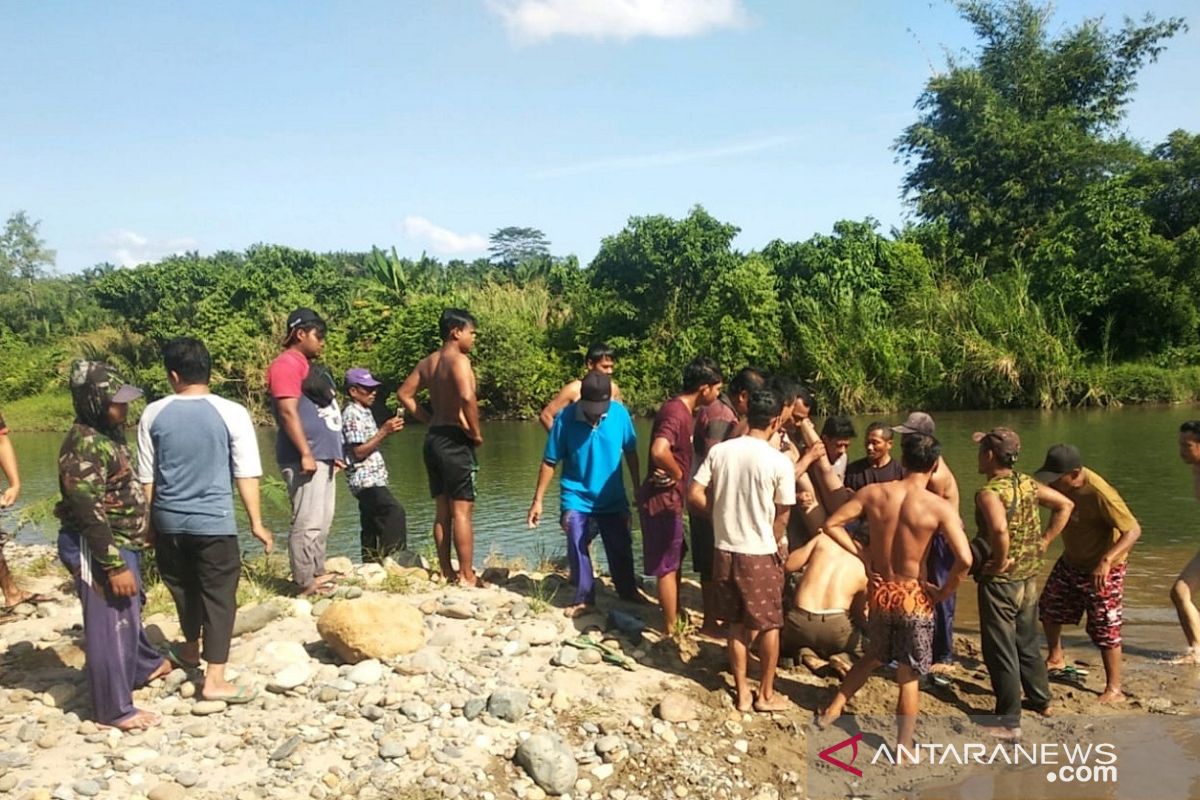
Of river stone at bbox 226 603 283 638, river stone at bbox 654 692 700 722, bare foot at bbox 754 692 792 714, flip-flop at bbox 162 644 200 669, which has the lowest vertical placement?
bare foot at bbox 754 692 792 714

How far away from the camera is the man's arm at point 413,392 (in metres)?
5.51

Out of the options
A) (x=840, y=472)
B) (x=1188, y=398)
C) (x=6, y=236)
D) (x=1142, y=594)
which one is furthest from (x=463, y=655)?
(x=6, y=236)

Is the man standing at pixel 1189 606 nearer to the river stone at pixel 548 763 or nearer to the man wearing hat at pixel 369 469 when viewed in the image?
the river stone at pixel 548 763

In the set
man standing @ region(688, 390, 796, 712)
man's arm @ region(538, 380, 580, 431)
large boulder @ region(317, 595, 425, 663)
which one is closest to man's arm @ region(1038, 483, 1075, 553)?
man standing @ region(688, 390, 796, 712)

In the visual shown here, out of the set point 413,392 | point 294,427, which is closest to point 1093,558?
point 413,392

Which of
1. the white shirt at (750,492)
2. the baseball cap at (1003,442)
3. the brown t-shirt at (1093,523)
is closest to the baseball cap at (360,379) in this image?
the white shirt at (750,492)

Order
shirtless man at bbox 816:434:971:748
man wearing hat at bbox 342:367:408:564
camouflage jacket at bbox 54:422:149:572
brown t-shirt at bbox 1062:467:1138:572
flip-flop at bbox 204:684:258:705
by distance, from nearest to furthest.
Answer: camouflage jacket at bbox 54:422:149:572
shirtless man at bbox 816:434:971:748
flip-flop at bbox 204:684:258:705
brown t-shirt at bbox 1062:467:1138:572
man wearing hat at bbox 342:367:408:564

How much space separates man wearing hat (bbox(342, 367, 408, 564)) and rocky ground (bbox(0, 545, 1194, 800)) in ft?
4.03

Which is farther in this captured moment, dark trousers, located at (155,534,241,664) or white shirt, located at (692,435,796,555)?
white shirt, located at (692,435,796,555)

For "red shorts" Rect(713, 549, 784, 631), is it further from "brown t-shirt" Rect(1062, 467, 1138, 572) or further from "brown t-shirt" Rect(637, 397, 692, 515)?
"brown t-shirt" Rect(1062, 467, 1138, 572)

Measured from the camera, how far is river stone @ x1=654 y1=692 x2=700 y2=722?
4.07m

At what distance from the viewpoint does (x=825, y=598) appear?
15.1ft

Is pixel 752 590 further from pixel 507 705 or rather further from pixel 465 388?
pixel 465 388

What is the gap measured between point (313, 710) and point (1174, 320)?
86.1ft
